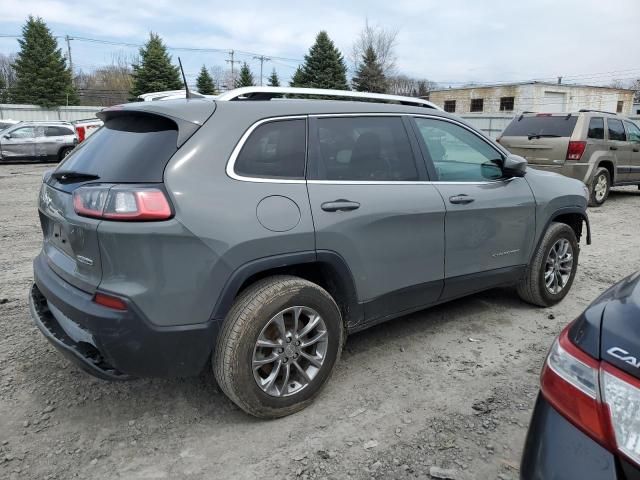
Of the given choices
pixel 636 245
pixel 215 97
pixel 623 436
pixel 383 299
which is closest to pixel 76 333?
pixel 215 97

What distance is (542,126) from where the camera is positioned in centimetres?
958

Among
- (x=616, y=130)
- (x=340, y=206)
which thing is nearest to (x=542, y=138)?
(x=616, y=130)

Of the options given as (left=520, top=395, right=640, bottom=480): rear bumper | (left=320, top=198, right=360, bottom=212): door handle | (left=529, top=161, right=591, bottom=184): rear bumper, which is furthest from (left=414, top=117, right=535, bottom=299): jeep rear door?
(left=529, top=161, right=591, bottom=184): rear bumper

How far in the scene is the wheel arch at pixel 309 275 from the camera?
8.18 ft

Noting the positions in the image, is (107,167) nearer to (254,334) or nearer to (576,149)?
(254,334)

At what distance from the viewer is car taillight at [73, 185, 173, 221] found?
229 cm

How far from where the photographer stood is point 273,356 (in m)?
2.68

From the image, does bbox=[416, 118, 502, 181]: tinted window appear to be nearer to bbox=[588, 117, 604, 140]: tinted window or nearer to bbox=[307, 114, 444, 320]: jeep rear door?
bbox=[307, 114, 444, 320]: jeep rear door

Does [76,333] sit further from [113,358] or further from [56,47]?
[56,47]

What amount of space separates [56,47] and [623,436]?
46383 mm

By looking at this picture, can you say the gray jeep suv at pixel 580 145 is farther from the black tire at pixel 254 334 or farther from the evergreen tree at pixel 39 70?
the evergreen tree at pixel 39 70

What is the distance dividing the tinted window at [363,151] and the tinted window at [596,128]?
25.0 feet

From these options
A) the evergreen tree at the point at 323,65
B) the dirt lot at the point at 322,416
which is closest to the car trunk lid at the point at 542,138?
the dirt lot at the point at 322,416

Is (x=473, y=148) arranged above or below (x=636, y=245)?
above
